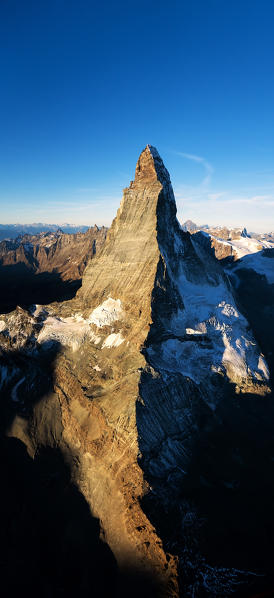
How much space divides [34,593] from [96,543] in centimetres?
518

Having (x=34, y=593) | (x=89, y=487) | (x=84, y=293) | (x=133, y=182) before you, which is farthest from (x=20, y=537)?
(x=133, y=182)

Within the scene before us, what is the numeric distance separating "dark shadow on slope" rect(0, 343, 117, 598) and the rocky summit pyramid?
87cm

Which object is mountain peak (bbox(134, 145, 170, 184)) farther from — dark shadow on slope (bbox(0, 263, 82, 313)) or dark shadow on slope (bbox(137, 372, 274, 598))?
dark shadow on slope (bbox(0, 263, 82, 313))

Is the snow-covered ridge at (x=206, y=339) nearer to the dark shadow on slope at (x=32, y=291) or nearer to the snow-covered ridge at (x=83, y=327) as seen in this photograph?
the snow-covered ridge at (x=83, y=327)

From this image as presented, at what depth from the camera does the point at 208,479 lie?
24.9 metres

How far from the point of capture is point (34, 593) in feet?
63.9

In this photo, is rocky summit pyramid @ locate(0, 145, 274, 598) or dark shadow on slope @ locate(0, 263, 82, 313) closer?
rocky summit pyramid @ locate(0, 145, 274, 598)

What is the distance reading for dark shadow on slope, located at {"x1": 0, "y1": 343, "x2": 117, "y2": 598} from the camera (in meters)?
19.9

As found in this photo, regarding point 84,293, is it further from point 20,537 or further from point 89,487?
point 20,537

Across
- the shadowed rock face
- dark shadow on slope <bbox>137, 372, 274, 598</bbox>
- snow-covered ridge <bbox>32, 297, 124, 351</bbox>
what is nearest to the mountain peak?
snow-covered ridge <bbox>32, 297, 124, 351</bbox>

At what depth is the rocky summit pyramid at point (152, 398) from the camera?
19.6 metres

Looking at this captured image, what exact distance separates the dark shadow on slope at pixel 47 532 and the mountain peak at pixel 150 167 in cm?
3561

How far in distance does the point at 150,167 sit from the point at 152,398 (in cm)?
3208

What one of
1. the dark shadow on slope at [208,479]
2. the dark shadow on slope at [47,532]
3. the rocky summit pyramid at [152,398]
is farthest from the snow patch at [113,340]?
the dark shadow on slope at [47,532]
